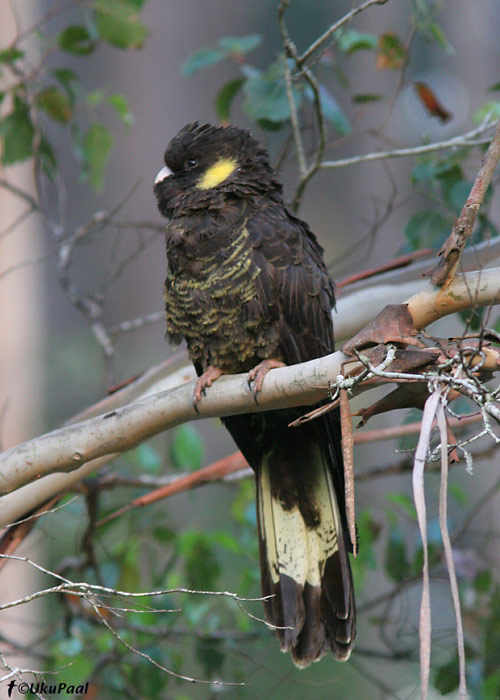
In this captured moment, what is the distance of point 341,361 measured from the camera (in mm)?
1566

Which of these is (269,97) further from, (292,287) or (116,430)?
(116,430)

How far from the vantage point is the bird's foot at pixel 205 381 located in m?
1.84

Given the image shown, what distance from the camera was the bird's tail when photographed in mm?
2189

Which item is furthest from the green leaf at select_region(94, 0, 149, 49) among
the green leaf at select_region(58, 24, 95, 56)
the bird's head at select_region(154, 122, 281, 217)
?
the bird's head at select_region(154, 122, 281, 217)

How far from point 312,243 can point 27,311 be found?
13.4 feet

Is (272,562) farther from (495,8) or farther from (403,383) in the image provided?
(495,8)

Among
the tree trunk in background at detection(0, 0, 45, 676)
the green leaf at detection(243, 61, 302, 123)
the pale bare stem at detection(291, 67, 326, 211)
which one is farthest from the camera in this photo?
the tree trunk in background at detection(0, 0, 45, 676)

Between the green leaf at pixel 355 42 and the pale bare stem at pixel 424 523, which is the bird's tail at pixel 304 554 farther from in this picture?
the green leaf at pixel 355 42

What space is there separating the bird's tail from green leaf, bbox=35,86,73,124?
1.72 m

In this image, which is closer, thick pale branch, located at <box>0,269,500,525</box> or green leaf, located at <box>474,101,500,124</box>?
thick pale branch, located at <box>0,269,500,525</box>

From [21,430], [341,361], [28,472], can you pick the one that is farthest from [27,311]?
[341,361]

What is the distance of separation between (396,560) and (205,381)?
1333 millimetres

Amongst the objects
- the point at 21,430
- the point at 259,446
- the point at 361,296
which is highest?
the point at 361,296

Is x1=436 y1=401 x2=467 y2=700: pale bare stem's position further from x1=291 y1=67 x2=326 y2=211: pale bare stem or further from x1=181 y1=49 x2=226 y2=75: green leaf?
x1=181 y1=49 x2=226 y2=75: green leaf
